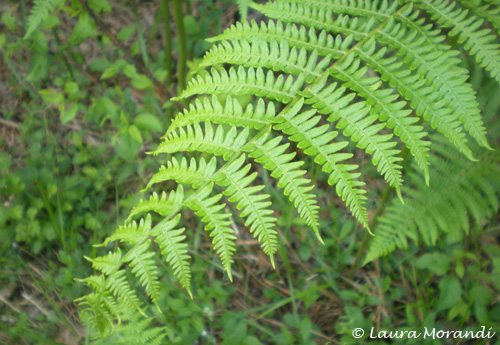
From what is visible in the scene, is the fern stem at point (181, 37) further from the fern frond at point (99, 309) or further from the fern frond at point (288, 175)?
the fern frond at point (99, 309)

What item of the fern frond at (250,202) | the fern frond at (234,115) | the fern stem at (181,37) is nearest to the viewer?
the fern frond at (250,202)

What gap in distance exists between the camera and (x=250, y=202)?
1074mm

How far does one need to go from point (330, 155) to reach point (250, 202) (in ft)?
0.95

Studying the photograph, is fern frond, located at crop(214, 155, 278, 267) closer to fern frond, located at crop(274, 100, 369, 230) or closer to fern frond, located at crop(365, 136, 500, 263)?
fern frond, located at crop(274, 100, 369, 230)

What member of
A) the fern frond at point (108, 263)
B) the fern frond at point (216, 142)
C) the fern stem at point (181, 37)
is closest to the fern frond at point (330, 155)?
the fern frond at point (216, 142)

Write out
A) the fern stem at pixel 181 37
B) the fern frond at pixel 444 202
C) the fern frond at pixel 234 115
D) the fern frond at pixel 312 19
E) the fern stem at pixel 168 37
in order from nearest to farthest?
the fern frond at pixel 234 115
the fern frond at pixel 312 19
the fern frond at pixel 444 202
the fern stem at pixel 181 37
the fern stem at pixel 168 37

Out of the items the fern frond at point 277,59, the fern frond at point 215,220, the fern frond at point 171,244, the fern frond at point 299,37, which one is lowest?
the fern frond at point 171,244

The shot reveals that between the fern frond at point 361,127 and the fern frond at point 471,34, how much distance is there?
434 millimetres

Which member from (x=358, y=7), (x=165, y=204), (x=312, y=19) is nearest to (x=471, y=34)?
(x=358, y=7)

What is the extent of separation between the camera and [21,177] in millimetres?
2301

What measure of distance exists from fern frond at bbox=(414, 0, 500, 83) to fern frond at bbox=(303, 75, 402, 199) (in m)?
0.43

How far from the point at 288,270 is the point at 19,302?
1.63m

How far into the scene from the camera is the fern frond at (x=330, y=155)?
3.47 feet

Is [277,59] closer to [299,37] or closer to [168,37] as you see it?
[299,37]
